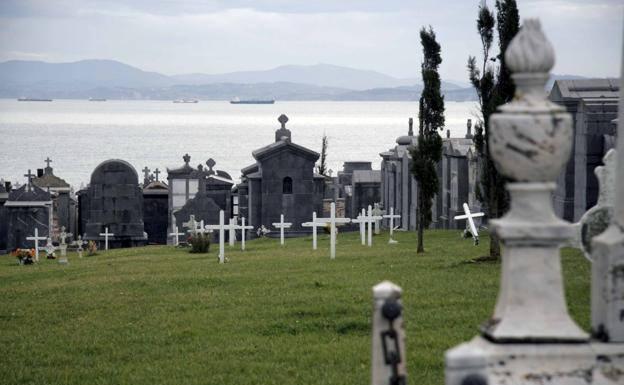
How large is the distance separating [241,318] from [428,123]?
10.4 metres

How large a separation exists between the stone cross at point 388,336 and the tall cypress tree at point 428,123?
16.5 metres

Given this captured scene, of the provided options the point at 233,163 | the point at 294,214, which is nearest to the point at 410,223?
the point at 294,214

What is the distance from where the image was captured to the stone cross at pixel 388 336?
19.2 feet

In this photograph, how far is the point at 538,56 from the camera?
5.54 m

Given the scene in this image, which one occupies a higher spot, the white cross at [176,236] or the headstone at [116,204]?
the headstone at [116,204]

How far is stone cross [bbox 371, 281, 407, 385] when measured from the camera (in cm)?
586

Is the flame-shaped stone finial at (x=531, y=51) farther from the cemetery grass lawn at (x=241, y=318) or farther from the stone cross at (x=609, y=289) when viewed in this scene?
the cemetery grass lawn at (x=241, y=318)

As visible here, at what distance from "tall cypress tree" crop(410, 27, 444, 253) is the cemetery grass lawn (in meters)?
1.90

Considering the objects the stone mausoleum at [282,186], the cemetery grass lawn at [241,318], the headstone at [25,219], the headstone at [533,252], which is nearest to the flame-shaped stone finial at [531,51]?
the headstone at [533,252]

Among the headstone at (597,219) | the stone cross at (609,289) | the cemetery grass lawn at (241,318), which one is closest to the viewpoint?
the stone cross at (609,289)

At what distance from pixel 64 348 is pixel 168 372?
193cm

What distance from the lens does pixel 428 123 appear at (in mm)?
22688

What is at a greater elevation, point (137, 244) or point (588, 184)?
point (588, 184)

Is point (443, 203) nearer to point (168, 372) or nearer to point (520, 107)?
point (168, 372)
